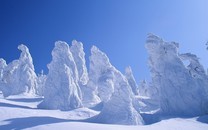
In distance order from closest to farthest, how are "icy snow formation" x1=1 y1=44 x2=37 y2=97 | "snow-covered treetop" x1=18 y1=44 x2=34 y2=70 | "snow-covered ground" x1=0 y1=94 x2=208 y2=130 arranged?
"snow-covered ground" x1=0 y1=94 x2=208 y2=130 < "icy snow formation" x1=1 y1=44 x2=37 y2=97 < "snow-covered treetop" x1=18 y1=44 x2=34 y2=70

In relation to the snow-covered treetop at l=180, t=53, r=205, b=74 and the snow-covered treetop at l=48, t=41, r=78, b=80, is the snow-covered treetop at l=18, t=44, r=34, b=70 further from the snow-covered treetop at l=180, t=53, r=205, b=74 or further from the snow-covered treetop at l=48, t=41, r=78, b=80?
the snow-covered treetop at l=180, t=53, r=205, b=74

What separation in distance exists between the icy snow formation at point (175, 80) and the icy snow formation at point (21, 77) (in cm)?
3733

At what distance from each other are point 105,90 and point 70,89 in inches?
463

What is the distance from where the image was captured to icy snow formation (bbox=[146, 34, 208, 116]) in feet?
154

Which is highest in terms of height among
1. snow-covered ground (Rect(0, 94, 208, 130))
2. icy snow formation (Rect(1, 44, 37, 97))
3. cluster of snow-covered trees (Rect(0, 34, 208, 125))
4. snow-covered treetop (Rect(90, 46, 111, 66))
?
snow-covered treetop (Rect(90, 46, 111, 66))

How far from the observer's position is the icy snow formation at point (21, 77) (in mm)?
70338

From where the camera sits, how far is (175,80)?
4959 centimetres

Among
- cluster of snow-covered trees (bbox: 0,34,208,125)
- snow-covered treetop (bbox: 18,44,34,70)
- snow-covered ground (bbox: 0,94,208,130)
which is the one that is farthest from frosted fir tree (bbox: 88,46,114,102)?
snow-covered ground (bbox: 0,94,208,130)

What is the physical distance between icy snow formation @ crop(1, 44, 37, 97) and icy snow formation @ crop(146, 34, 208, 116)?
37.3 m

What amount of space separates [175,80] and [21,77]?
44.0 meters

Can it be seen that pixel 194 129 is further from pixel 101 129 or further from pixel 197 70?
pixel 197 70

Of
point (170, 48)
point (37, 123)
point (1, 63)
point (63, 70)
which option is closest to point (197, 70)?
point (170, 48)

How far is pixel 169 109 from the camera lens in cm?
4816

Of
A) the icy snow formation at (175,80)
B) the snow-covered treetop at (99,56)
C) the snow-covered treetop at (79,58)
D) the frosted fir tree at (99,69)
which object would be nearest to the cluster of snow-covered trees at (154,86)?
the icy snow formation at (175,80)
